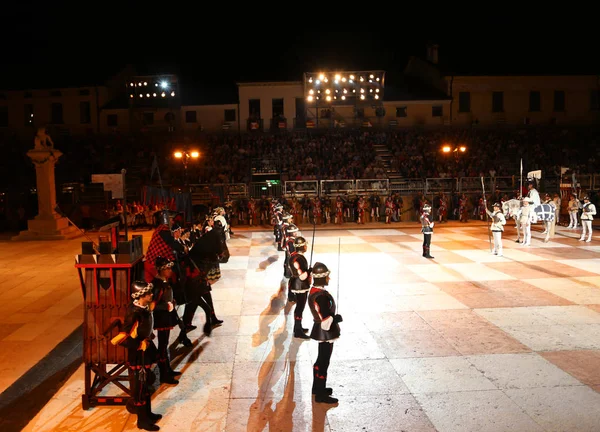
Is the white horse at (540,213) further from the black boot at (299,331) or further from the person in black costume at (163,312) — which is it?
the person in black costume at (163,312)

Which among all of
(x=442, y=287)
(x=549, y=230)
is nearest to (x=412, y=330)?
(x=442, y=287)

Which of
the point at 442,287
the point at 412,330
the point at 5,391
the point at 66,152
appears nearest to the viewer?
the point at 5,391

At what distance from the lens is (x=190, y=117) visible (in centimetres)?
4047

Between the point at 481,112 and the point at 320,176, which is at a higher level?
the point at 481,112

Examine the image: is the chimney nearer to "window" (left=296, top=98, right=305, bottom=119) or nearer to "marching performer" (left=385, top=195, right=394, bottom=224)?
"window" (left=296, top=98, right=305, bottom=119)

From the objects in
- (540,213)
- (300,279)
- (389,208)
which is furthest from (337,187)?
(300,279)

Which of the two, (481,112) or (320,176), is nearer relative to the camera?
(320,176)

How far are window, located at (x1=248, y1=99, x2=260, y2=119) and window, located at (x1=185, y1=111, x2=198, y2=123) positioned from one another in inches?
188

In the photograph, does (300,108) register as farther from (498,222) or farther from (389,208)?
(498,222)

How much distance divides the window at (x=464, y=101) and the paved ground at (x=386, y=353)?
29573 millimetres

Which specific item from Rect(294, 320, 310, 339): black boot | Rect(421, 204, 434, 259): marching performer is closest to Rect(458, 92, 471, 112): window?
Rect(421, 204, 434, 259): marching performer

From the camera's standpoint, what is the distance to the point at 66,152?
115 ft

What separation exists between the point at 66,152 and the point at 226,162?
498 inches

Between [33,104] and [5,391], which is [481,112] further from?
[5,391]
